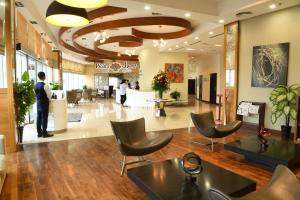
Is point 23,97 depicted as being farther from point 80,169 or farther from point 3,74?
point 80,169

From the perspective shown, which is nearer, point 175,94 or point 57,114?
point 57,114

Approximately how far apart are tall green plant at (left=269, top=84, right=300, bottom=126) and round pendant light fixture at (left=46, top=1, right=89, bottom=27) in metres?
4.90

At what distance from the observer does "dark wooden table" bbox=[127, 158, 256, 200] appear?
236 centimetres

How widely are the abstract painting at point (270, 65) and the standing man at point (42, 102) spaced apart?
5831mm

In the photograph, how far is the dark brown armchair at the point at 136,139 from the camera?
3611 millimetres

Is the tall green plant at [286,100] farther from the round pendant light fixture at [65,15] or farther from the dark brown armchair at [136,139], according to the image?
the round pendant light fixture at [65,15]

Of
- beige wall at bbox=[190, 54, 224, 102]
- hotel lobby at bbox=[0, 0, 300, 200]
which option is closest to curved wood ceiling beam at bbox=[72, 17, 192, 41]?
hotel lobby at bbox=[0, 0, 300, 200]

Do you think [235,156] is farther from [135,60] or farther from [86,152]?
[135,60]

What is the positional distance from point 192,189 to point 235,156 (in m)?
2.46

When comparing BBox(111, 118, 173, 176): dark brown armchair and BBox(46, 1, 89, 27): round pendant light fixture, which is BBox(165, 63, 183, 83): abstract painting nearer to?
BBox(111, 118, 173, 176): dark brown armchair

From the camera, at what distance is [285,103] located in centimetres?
555

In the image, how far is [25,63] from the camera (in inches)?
318

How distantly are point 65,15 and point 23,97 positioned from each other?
2926 millimetres

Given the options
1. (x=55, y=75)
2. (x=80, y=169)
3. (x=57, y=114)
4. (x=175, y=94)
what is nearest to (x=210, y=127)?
(x=80, y=169)
